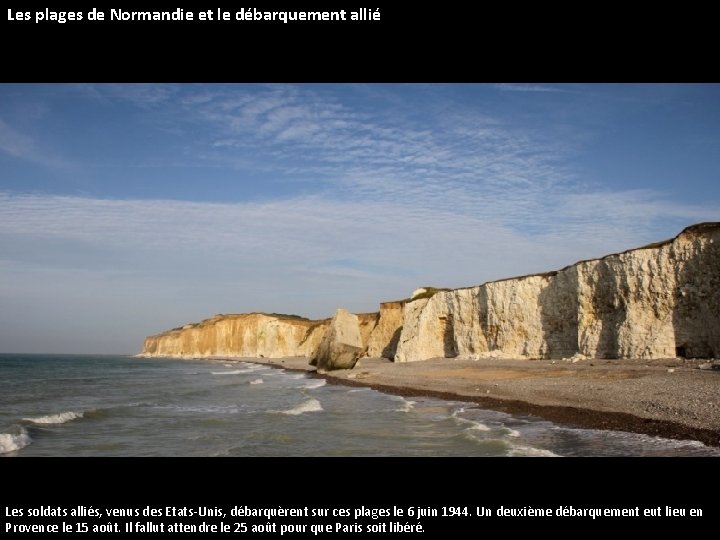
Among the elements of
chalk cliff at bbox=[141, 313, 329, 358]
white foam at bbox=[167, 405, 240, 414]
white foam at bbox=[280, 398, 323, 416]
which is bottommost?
chalk cliff at bbox=[141, 313, 329, 358]

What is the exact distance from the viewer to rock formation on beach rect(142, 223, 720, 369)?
2383 cm

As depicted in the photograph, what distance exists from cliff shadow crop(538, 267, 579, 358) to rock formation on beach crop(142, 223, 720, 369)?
0.07 metres

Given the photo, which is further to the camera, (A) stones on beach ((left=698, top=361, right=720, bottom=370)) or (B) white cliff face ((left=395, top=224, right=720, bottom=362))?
(B) white cliff face ((left=395, top=224, right=720, bottom=362))

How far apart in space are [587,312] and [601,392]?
14718 mm

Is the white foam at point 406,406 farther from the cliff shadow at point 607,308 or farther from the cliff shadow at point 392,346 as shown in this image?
the cliff shadow at point 392,346

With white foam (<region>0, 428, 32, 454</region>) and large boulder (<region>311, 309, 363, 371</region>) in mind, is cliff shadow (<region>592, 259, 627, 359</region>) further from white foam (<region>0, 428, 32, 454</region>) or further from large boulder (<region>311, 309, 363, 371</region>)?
white foam (<region>0, 428, 32, 454</region>)

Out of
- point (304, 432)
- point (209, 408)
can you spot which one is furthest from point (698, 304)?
point (209, 408)

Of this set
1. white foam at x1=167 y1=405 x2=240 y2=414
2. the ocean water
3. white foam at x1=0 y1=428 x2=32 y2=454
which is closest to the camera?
the ocean water

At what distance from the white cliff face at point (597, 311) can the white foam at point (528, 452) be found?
16.8m

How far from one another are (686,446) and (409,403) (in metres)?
12.0

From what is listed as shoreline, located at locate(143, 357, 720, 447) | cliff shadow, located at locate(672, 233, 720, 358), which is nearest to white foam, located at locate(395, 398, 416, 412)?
shoreline, located at locate(143, 357, 720, 447)
